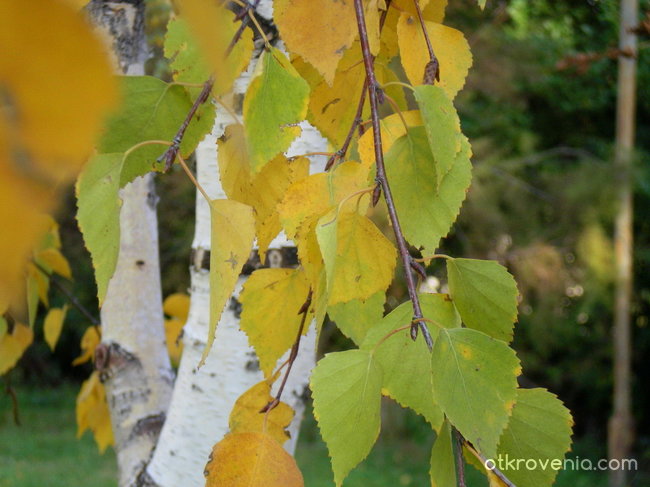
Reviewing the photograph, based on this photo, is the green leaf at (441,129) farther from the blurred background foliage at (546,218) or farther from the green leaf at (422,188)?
the blurred background foliage at (546,218)

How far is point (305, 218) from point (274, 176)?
0.13 ft

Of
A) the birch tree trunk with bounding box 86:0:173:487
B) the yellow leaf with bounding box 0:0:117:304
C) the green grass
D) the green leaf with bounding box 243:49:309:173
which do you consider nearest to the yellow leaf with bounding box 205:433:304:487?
the green leaf with bounding box 243:49:309:173

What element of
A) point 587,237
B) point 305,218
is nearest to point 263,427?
point 305,218

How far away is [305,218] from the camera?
0.35m

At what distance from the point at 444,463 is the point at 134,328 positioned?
63 cm

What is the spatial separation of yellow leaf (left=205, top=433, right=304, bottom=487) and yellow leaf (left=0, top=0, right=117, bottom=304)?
244 millimetres

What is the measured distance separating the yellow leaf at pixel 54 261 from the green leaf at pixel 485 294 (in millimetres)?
683

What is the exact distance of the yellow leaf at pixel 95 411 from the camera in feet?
3.26

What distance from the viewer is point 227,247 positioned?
0.32 m

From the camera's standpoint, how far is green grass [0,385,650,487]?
3.62 metres

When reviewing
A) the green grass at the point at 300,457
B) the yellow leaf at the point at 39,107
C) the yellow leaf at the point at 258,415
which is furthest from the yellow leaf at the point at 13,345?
the green grass at the point at 300,457

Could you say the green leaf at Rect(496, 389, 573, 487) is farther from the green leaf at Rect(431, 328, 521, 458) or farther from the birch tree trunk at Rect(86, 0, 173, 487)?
the birch tree trunk at Rect(86, 0, 173, 487)

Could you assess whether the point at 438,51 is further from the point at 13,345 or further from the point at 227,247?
the point at 13,345

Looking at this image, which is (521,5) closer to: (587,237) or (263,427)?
(587,237)
